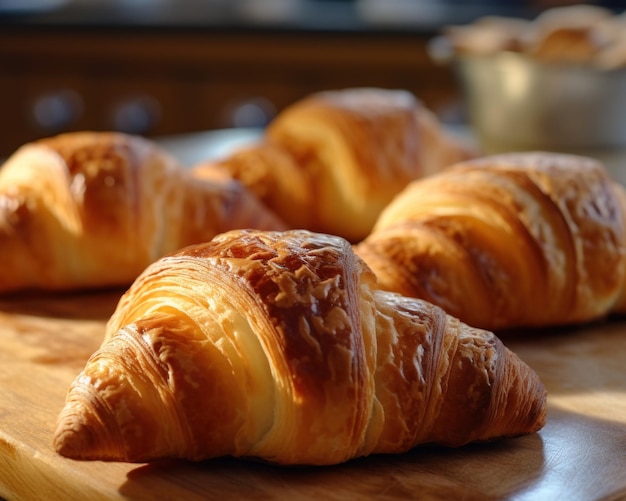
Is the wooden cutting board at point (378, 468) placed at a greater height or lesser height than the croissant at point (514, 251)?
lesser

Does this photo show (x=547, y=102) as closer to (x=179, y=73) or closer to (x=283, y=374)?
(x=283, y=374)

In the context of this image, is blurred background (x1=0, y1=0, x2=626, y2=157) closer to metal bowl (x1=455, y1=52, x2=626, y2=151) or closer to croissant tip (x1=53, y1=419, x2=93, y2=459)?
metal bowl (x1=455, y1=52, x2=626, y2=151)

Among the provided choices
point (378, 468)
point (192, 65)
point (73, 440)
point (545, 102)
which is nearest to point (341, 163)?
point (545, 102)

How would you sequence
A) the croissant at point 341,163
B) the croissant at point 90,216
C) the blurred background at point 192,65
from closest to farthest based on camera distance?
the croissant at point 90,216, the croissant at point 341,163, the blurred background at point 192,65

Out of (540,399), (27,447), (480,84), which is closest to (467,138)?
(480,84)

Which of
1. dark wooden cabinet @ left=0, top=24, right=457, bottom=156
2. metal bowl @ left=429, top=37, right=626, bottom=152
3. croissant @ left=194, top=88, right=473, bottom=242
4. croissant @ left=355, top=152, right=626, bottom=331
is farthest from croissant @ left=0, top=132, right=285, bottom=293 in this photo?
dark wooden cabinet @ left=0, top=24, right=457, bottom=156

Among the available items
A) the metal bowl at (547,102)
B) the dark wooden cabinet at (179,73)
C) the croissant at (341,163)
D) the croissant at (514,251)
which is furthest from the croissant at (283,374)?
the dark wooden cabinet at (179,73)

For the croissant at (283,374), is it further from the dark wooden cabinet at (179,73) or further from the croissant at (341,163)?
the dark wooden cabinet at (179,73)

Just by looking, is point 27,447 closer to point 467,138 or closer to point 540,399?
point 540,399
